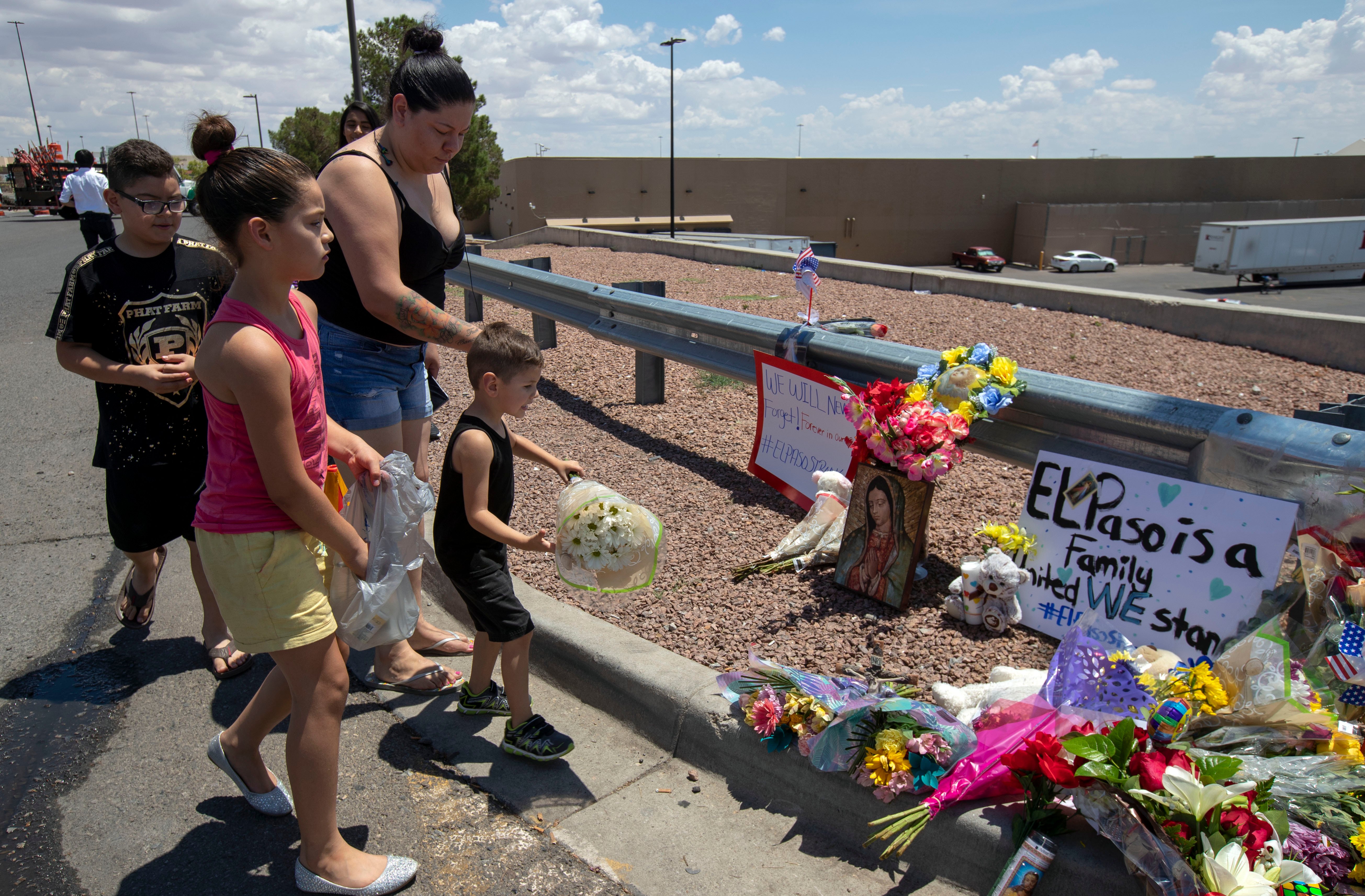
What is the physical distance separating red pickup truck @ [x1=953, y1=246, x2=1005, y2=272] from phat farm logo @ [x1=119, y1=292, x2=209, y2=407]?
47.8 metres

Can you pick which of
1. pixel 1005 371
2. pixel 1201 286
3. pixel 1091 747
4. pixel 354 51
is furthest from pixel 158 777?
pixel 1201 286

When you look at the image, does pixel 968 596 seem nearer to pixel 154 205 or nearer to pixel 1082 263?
pixel 154 205

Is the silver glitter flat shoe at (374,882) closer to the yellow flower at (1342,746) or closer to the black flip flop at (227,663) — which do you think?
the black flip flop at (227,663)

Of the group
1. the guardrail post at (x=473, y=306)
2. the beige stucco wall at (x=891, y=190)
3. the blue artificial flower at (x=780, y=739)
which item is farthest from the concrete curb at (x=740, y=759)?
the beige stucco wall at (x=891, y=190)

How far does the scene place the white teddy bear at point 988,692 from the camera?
2.58 metres

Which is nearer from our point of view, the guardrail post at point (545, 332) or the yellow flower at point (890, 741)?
the yellow flower at point (890, 741)

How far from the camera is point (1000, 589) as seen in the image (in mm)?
3100

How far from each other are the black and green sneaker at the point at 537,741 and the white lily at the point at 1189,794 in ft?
5.51

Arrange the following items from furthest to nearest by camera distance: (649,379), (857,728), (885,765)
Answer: (649,379) → (857,728) → (885,765)

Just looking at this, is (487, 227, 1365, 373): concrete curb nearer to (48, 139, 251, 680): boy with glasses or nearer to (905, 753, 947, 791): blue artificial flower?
(905, 753, 947, 791): blue artificial flower

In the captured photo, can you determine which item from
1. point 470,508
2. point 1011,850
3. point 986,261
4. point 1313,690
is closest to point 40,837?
point 470,508

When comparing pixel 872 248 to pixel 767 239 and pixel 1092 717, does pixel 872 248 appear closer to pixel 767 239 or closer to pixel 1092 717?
pixel 767 239

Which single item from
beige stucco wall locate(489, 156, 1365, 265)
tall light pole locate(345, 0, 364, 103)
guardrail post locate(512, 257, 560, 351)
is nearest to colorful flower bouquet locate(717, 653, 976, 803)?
guardrail post locate(512, 257, 560, 351)

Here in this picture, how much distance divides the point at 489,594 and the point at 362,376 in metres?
0.94
